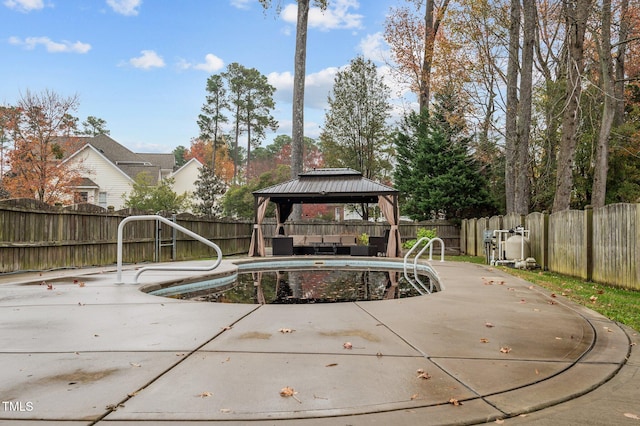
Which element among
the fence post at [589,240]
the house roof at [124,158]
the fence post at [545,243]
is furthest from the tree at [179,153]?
the fence post at [589,240]

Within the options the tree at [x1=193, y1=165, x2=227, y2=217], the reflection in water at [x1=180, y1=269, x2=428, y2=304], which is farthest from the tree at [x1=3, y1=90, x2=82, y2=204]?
the reflection in water at [x1=180, y1=269, x2=428, y2=304]

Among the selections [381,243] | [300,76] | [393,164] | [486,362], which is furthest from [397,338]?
[393,164]

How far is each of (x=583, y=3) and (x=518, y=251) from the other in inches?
254

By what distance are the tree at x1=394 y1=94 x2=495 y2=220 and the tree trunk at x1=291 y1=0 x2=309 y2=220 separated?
6.44 metres

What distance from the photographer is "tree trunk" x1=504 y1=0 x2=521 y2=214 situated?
1498cm

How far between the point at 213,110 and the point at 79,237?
31859 millimetres

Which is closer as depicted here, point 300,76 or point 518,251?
point 518,251

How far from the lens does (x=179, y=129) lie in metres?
39.3

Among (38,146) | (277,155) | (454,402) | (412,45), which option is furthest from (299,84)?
(277,155)

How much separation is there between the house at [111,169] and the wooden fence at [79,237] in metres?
12.9

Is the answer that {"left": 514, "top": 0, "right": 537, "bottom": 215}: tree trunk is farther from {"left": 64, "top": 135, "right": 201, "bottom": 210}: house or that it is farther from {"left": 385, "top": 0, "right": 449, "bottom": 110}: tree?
{"left": 64, "top": 135, "right": 201, "bottom": 210}: house

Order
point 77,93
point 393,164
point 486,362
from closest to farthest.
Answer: point 486,362
point 77,93
point 393,164

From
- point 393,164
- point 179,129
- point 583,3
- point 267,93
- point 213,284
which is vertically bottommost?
point 213,284

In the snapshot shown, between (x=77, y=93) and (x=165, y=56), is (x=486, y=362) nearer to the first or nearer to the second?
(x=77, y=93)
